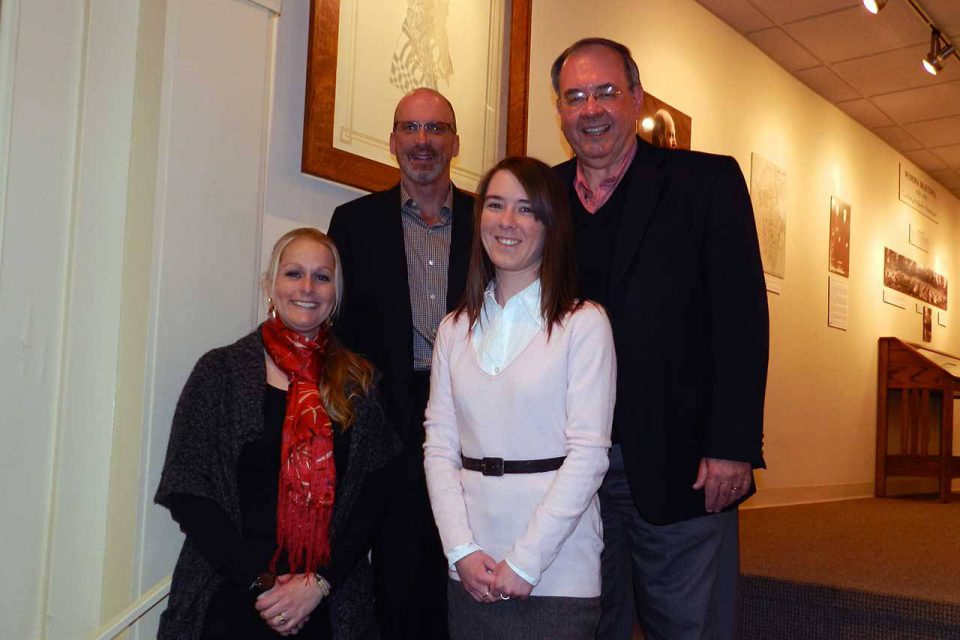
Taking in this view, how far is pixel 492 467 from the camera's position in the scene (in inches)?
66.4

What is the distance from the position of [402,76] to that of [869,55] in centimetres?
404

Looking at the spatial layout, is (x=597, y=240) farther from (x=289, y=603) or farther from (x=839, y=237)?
Answer: (x=839, y=237)

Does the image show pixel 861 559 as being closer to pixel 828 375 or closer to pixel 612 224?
pixel 612 224

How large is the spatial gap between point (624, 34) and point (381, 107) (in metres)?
2.01

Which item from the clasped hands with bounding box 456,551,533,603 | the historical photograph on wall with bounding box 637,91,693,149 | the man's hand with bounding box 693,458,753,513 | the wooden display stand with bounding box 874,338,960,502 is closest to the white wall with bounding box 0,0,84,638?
the clasped hands with bounding box 456,551,533,603

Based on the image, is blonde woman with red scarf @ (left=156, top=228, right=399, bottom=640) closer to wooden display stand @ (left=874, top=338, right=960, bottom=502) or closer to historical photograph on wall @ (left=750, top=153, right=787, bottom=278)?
A: historical photograph on wall @ (left=750, top=153, right=787, bottom=278)

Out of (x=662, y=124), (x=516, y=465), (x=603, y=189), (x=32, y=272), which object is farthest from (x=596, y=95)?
(x=662, y=124)

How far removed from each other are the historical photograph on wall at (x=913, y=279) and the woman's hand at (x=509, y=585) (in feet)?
23.8

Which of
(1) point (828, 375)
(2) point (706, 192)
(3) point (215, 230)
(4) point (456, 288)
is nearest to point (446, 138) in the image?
(4) point (456, 288)

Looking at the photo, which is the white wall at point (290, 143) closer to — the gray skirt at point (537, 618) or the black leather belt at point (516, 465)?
the black leather belt at point (516, 465)

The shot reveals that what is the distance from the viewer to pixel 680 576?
1.88 metres

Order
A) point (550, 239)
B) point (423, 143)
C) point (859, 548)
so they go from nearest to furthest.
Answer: point (550, 239) < point (423, 143) < point (859, 548)

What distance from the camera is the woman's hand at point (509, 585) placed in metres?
1.58

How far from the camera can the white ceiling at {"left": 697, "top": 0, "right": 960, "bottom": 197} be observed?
5.34 meters
